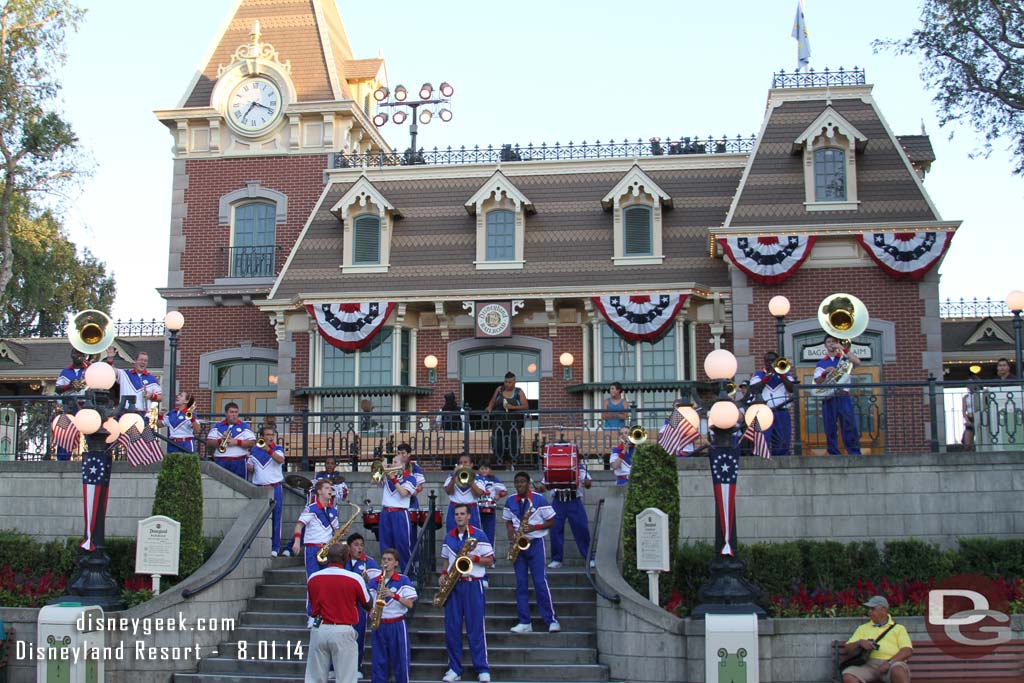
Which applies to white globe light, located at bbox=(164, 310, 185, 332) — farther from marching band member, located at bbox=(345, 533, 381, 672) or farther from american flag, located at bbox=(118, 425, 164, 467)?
marching band member, located at bbox=(345, 533, 381, 672)

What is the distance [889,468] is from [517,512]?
5.36m

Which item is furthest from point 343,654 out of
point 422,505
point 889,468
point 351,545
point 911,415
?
point 911,415

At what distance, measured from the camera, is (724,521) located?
44.8 ft

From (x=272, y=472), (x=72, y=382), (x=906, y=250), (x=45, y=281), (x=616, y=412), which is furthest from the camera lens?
(x=45, y=281)

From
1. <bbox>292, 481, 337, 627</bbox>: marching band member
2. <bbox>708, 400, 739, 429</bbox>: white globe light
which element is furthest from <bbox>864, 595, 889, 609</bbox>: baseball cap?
<bbox>292, 481, 337, 627</bbox>: marching band member

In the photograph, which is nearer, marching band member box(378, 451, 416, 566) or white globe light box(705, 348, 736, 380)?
white globe light box(705, 348, 736, 380)

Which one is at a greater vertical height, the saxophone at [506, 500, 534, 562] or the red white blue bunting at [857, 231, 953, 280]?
the red white blue bunting at [857, 231, 953, 280]

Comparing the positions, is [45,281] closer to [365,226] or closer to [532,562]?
[365,226]

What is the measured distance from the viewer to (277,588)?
16344 millimetres

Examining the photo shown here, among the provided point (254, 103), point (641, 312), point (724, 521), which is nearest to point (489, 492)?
point (724, 521)

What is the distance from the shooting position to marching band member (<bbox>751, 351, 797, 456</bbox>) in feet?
55.5

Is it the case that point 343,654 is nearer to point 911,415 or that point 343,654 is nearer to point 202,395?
point 911,415

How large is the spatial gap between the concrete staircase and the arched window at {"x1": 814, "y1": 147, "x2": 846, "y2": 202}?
440 inches
